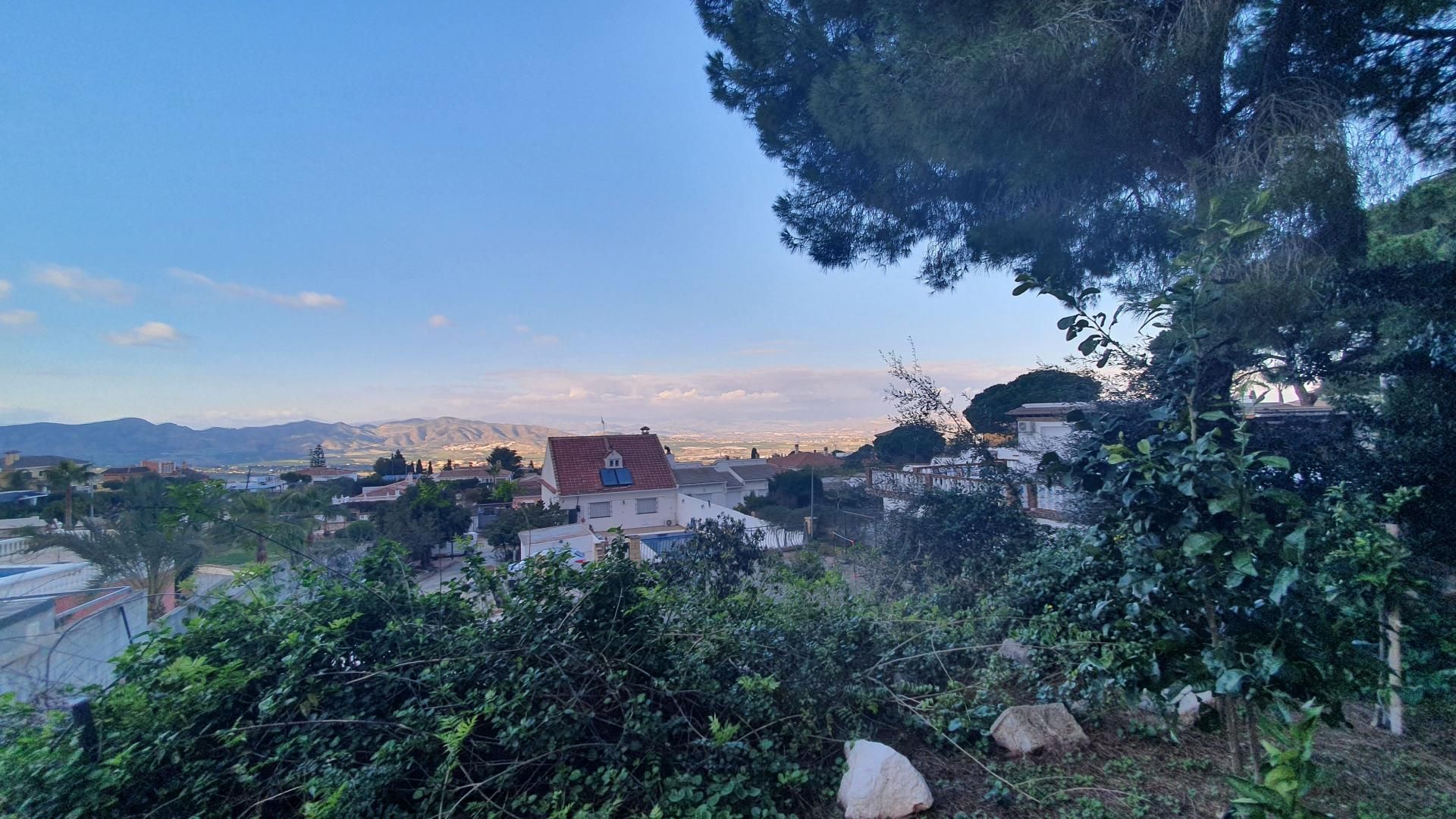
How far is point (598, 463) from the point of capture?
7.07 meters

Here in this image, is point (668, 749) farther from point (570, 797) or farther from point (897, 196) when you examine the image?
point (897, 196)

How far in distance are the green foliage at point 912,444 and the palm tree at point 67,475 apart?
5820 mm

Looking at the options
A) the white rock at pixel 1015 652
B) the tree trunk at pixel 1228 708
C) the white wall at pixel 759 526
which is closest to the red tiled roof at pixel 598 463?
the white wall at pixel 759 526

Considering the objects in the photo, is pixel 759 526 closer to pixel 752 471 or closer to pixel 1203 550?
pixel 1203 550

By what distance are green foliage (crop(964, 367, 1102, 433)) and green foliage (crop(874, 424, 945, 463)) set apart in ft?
1.17

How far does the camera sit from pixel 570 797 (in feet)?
5.95

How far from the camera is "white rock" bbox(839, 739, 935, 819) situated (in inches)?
72.3

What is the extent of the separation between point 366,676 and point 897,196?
4.92 metres

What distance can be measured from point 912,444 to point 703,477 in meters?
3.32

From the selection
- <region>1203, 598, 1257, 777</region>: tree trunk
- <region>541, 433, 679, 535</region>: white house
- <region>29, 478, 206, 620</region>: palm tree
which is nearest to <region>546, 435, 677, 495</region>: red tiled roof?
<region>541, 433, 679, 535</region>: white house

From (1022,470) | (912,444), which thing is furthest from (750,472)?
(1022,470)

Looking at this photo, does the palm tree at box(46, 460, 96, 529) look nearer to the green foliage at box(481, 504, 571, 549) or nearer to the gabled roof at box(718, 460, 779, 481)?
the green foliage at box(481, 504, 571, 549)

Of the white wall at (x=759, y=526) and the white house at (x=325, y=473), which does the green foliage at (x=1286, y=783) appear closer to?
the white wall at (x=759, y=526)

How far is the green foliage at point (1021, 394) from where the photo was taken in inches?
184
